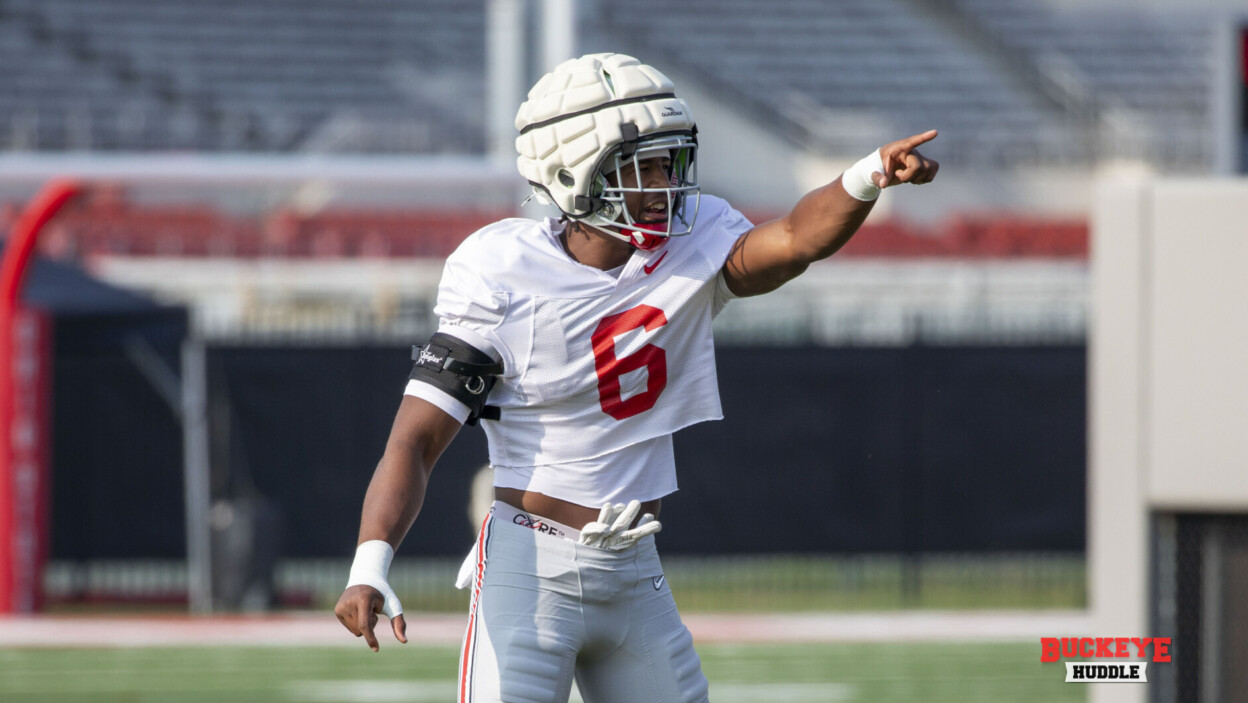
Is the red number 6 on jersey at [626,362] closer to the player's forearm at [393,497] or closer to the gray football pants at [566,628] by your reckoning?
the gray football pants at [566,628]

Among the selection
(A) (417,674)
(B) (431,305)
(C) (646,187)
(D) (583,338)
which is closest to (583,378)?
(D) (583,338)

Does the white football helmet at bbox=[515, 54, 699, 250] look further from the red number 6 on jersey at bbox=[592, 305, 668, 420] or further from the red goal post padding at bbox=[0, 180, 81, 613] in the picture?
the red goal post padding at bbox=[0, 180, 81, 613]

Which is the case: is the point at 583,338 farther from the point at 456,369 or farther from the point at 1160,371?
the point at 1160,371

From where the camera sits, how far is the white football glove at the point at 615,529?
306 centimetres

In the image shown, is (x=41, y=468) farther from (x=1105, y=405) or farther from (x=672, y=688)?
(x=672, y=688)

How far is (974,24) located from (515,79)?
60.5ft

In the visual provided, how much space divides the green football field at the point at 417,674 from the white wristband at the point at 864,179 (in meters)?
4.68

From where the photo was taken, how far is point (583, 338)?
3113 mm

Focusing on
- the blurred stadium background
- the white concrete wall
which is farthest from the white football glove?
the blurred stadium background

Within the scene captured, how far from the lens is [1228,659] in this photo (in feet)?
17.1

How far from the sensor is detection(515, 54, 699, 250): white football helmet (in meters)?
3.07

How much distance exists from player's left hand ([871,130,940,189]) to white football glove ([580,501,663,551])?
78 cm

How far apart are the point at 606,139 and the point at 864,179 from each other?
0.52 meters

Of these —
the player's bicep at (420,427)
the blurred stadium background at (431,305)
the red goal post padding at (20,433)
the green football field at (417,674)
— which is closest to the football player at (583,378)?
the player's bicep at (420,427)
